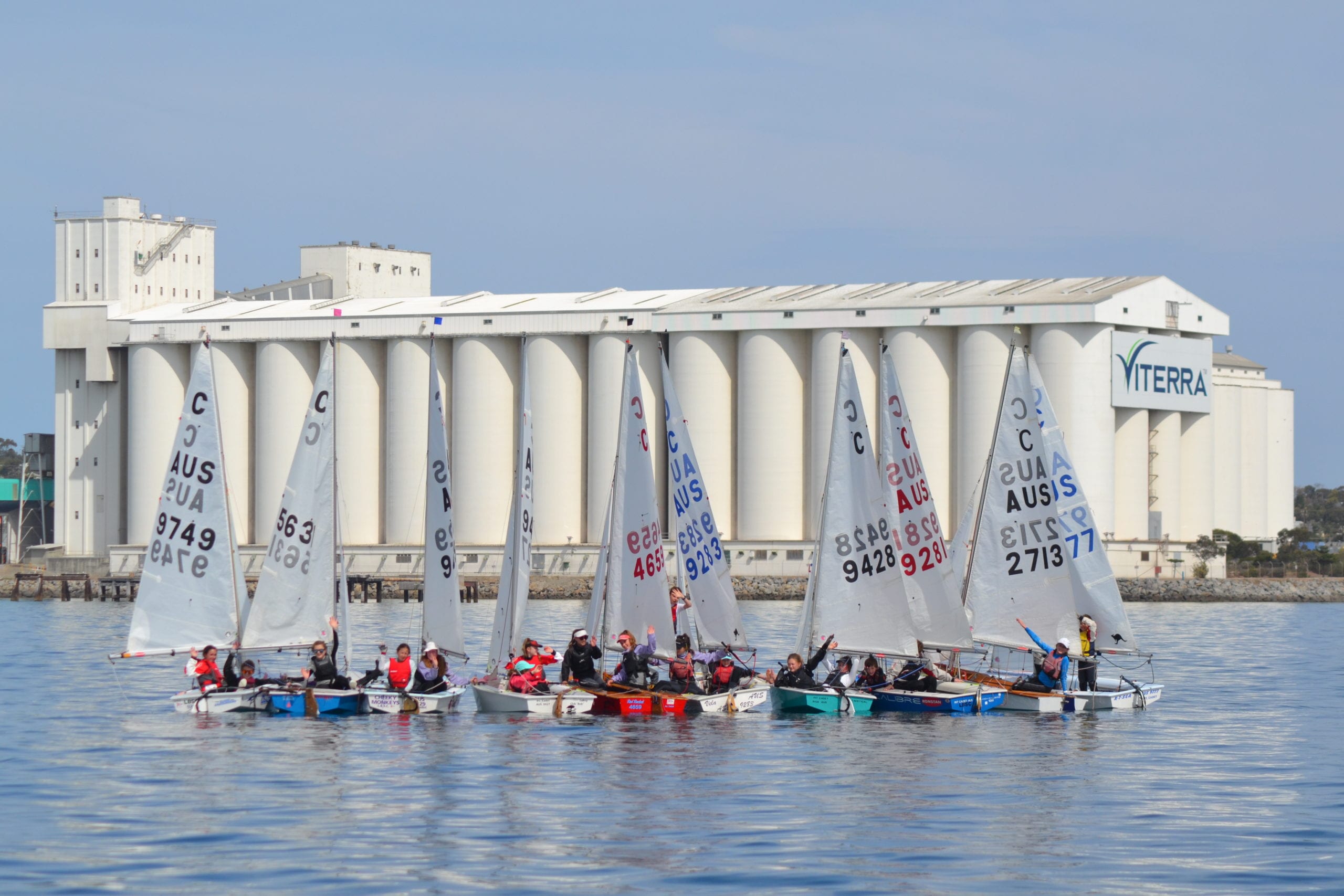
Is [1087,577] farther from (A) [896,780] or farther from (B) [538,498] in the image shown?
(B) [538,498]

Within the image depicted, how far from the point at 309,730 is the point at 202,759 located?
383cm

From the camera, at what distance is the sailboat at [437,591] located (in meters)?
35.8

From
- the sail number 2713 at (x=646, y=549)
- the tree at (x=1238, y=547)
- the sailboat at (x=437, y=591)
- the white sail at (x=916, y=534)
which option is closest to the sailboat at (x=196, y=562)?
the sailboat at (x=437, y=591)

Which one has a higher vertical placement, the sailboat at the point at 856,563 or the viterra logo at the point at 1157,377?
the viterra logo at the point at 1157,377

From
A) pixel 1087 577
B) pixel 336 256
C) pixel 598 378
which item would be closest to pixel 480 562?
pixel 598 378

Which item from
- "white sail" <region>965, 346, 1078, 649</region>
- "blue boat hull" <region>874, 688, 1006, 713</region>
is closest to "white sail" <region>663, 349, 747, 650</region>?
"blue boat hull" <region>874, 688, 1006, 713</region>

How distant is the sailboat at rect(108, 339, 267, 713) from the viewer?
3566cm

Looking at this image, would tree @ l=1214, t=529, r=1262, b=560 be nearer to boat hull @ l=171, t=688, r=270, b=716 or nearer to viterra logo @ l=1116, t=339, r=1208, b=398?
viterra logo @ l=1116, t=339, r=1208, b=398

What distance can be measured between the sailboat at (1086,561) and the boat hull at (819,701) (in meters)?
5.51

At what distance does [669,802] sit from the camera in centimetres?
2609

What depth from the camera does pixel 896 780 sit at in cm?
2838

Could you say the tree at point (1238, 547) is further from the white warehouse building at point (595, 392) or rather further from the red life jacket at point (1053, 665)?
the red life jacket at point (1053, 665)

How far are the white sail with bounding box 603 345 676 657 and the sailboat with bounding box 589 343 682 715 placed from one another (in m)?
0.01

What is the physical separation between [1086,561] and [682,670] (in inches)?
400
